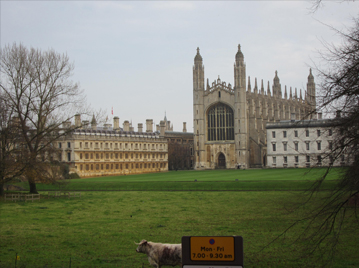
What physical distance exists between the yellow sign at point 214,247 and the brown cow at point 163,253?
701cm

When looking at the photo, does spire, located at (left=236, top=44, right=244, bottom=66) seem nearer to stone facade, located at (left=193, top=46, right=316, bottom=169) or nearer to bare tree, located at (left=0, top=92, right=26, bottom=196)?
stone facade, located at (left=193, top=46, right=316, bottom=169)

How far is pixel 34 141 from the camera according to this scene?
116 ft

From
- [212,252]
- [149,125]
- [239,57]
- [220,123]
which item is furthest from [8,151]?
[239,57]

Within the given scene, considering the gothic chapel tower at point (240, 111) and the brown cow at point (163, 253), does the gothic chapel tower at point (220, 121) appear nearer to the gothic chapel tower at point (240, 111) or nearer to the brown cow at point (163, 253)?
the gothic chapel tower at point (240, 111)

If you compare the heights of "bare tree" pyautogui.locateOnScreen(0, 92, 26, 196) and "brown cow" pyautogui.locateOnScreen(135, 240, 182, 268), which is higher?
"bare tree" pyautogui.locateOnScreen(0, 92, 26, 196)

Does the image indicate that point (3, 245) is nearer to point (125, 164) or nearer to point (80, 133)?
point (80, 133)

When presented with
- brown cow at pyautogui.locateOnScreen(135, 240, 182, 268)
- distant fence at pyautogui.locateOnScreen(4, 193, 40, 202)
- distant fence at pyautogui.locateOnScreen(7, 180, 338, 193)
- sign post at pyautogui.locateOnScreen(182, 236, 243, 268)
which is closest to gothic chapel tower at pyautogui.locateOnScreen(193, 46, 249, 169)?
distant fence at pyautogui.locateOnScreen(7, 180, 338, 193)

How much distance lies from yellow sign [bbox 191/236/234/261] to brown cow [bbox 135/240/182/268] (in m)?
7.01

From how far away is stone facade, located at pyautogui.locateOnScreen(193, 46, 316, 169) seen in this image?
8944cm

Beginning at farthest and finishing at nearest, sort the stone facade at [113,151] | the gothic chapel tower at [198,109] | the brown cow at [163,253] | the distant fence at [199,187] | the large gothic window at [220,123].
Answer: the gothic chapel tower at [198,109] < the large gothic window at [220,123] < the stone facade at [113,151] < the distant fence at [199,187] < the brown cow at [163,253]

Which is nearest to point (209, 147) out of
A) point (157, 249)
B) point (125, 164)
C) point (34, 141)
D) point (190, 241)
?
point (125, 164)

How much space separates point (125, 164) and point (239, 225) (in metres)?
66.6

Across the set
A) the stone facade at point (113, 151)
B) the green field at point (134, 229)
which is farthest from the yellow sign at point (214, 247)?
the stone facade at point (113, 151)

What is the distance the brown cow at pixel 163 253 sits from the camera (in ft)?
37.0
